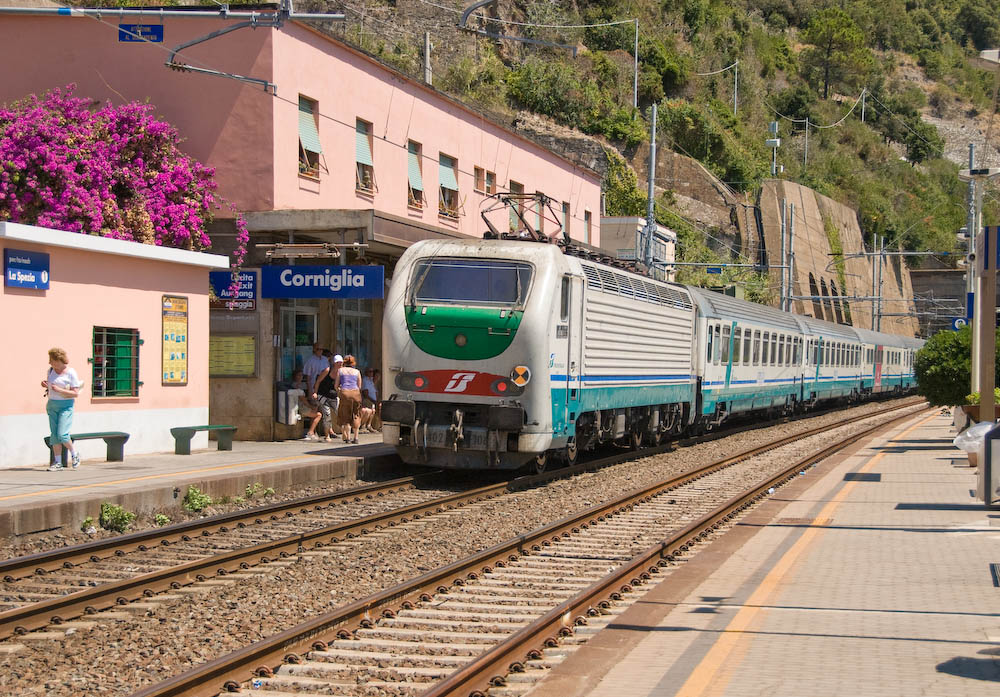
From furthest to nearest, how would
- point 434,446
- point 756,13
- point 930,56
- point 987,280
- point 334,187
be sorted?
point 930,56 → point 756,13 → point 334,187 → point 434,446 → point 987,280

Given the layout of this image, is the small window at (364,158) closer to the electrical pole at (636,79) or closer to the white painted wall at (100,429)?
the white painted wall at (100,429)

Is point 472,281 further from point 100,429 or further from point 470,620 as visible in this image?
point 470,620

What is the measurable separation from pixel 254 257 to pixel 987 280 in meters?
12.8

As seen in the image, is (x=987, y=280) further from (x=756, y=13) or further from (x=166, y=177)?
(x=756, y=13)

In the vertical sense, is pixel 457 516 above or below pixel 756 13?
below

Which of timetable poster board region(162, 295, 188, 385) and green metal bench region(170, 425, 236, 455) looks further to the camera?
timetable poster board region(162, 295, 188, 385)

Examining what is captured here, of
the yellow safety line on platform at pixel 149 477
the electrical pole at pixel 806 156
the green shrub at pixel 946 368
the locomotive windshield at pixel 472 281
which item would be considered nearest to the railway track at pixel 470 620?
the yellow safety line on platform at pixel 149 477

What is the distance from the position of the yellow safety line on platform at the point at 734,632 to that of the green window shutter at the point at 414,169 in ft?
53.3

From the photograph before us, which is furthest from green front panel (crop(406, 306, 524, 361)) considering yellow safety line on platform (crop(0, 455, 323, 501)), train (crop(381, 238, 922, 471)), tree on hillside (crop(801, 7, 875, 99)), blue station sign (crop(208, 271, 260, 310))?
tree on hillside (crop(801, 7, 875, 99))

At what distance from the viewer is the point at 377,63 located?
80.8ft

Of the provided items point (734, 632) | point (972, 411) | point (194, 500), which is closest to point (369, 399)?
point (194, 500)

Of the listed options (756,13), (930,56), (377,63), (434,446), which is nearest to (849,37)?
(756,13)

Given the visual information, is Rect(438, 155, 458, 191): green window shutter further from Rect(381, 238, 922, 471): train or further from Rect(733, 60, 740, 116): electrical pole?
Rect(733, 60, 740, 116): electrical pole

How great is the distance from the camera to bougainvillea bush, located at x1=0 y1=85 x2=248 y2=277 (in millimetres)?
20734
